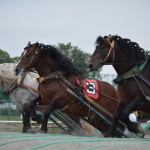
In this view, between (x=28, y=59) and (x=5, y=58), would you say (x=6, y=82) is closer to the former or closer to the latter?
(x=28, y=59)

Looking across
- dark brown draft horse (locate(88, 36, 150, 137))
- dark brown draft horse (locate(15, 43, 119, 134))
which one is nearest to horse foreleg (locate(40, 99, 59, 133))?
dark brown draft horse (locate(15, 43, 119, 134))

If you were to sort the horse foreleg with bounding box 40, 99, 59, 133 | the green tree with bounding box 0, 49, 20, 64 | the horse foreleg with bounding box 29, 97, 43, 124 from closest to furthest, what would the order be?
1. the horse foreleg with bounding box 40, 99, 59, 133
2. the horse foreleg with bounding box 29, 97, 43, 124
3. the green tree with bounding box 0, 49, 20, 64

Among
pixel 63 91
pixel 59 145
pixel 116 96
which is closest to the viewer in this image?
pixel 59 145

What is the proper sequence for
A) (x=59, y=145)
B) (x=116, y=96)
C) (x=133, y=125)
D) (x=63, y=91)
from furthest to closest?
(x=116, y=96)
(x=63, y=91)
(x=133, y=125)
(x=59, y=145)

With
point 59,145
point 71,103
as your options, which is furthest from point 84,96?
point 59,145

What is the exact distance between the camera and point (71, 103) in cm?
691

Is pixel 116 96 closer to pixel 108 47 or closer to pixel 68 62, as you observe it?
pixel 68 62

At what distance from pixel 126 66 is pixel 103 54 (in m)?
0.48

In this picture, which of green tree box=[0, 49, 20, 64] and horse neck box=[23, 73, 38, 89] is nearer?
horse neck box=[23, 73, 38, 89]

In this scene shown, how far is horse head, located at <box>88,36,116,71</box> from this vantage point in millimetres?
5738

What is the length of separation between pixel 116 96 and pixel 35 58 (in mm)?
2235

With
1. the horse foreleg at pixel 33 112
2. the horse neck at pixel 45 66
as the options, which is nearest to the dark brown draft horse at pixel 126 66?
the horse neck at pixel 45 66

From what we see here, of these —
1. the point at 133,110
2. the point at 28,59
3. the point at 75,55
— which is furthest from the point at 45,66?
the point at 75,55

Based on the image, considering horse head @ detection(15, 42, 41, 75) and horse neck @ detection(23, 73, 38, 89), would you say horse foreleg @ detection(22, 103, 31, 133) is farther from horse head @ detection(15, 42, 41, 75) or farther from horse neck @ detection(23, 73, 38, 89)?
horse head @ detection(15, 42, 41, 75)
